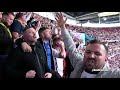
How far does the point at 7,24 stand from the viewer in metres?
4.15

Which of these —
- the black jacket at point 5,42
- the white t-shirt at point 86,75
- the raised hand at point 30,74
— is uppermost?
the black jacket at point 5,42

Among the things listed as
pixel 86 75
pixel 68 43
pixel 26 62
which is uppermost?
pixel 68 43

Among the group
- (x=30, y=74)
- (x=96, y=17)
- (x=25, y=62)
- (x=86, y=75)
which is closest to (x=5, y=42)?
(x=25, y=62)

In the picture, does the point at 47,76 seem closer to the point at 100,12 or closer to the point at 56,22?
the point at 56,22

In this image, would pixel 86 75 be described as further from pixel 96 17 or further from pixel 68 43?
pixel 96 17

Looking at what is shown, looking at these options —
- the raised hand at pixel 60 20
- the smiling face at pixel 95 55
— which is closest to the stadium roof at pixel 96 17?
the raised hand at pixel 60 20

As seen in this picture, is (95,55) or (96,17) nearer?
(95,55)

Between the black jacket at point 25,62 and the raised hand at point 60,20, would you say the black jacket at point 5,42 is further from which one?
the raised hand at point 60,20

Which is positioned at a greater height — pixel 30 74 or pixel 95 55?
pixel 95 55

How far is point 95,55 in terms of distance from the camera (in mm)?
4113

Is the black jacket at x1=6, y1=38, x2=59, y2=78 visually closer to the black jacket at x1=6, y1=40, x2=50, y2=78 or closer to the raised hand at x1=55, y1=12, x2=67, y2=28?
the black jacket at x1=6, y1=40, x2=50, y2=78

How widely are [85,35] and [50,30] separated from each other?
0.50 meters

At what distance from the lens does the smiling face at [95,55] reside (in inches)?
162
